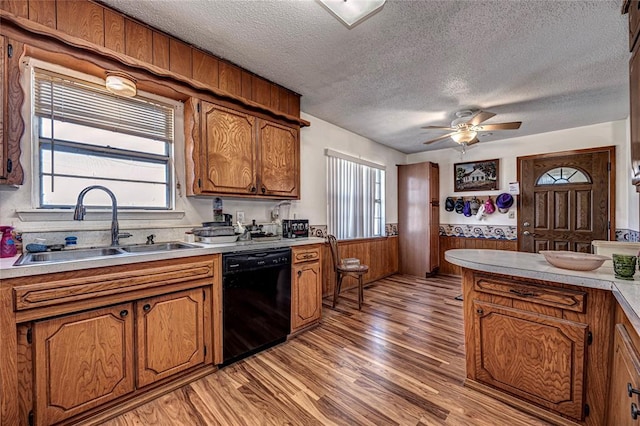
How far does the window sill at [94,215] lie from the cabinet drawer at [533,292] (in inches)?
97.1

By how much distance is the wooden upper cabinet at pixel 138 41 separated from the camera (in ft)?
5.92

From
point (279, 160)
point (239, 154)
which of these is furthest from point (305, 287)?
point (239, 154)

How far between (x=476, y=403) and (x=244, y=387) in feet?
5.07

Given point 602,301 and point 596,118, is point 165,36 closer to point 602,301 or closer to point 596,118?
point 602,301

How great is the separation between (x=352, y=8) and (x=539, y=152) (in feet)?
14.4

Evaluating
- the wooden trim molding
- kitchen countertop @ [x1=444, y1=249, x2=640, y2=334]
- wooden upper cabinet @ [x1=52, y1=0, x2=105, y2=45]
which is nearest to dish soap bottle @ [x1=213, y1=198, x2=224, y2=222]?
the wooden trim molding

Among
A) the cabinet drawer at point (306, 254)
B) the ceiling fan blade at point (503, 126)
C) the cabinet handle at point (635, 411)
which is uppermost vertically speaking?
the ceiling fan blade at point (503, 126)

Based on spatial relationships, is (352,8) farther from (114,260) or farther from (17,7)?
(114,260)

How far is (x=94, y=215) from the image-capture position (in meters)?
1.89

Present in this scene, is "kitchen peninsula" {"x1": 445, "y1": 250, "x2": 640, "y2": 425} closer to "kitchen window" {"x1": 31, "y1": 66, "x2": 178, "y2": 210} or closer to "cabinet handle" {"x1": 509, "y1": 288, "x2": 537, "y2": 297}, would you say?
"cabinet handle" {"x1": 509, "y1": 288, "x2": 537, "y2": 297}

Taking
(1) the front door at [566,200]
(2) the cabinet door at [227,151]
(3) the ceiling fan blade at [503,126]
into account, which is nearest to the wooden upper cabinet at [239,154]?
(2) the cabinet door at [227,151]

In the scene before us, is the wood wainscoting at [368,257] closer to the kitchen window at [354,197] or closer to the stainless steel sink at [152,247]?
the kitchen window at [354,197]

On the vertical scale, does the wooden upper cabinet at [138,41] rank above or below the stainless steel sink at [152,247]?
above

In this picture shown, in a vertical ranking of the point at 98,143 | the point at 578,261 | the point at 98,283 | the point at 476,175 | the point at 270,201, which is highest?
the point at 476,175
